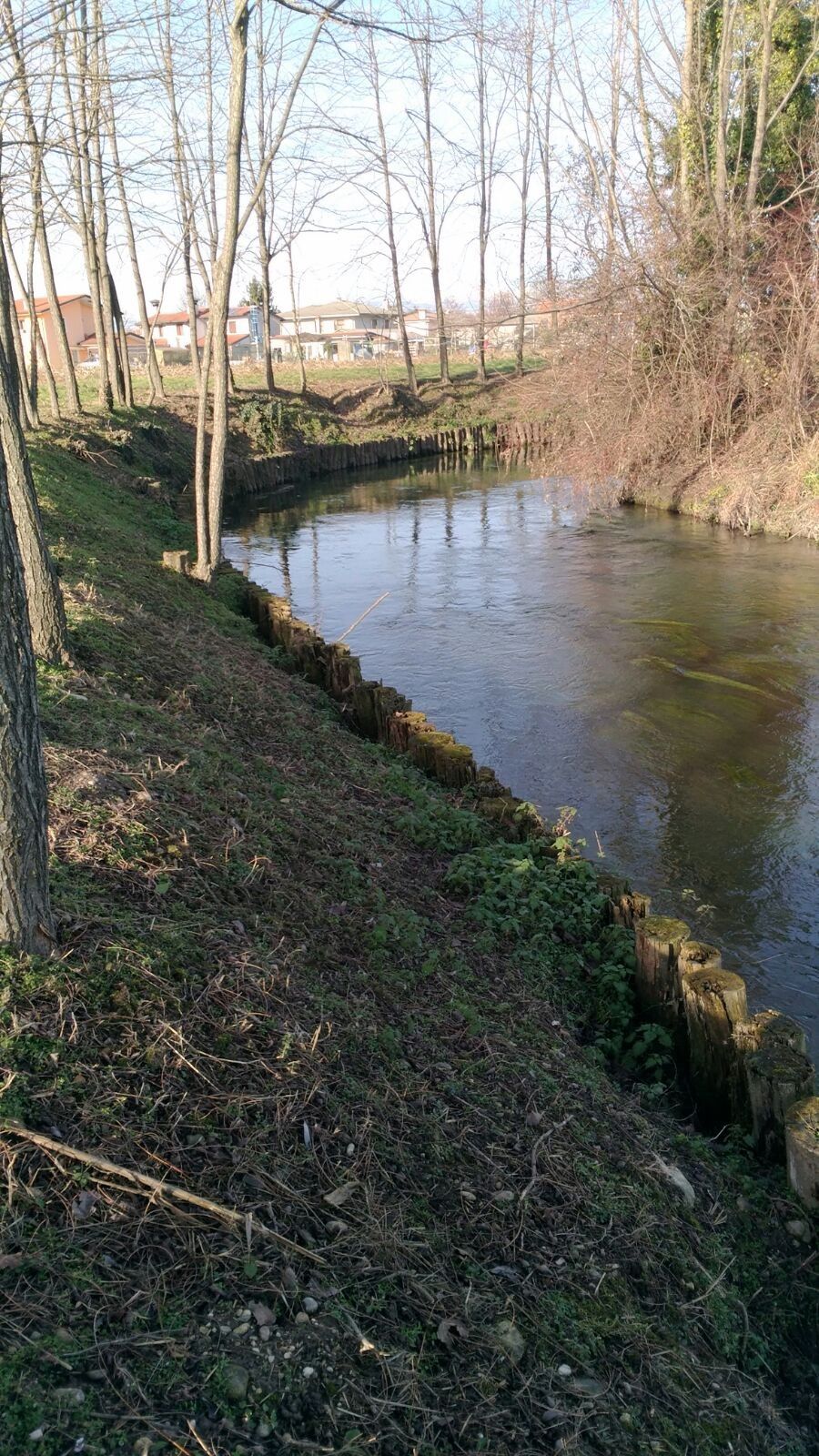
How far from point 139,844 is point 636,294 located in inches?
888

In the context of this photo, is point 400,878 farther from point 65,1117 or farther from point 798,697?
point 798,697

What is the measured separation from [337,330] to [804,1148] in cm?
10988

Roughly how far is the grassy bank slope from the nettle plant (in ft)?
0.25

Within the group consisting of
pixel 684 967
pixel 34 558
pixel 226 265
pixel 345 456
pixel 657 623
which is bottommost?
pixel 657 623

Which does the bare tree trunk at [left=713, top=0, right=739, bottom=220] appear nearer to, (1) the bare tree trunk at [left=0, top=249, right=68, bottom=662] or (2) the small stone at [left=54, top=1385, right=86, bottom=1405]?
(1) the bare tree trunk at [left=0, top=249, right=68, bottom=662]

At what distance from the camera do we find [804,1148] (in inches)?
167

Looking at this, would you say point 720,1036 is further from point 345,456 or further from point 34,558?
point 345,456

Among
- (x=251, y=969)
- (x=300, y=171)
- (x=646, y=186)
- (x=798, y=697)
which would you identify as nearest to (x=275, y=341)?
(x=646, y=186)

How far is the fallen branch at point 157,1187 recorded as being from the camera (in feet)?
9.82

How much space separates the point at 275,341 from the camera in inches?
4011

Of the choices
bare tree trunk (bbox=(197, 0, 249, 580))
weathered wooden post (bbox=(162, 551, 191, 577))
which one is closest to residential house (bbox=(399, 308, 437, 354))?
bare tree trunk (bbox=(197, 0, 249, 580))

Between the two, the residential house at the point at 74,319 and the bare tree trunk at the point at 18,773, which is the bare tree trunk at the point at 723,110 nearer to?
the bare tree trunk at the point at 18,773

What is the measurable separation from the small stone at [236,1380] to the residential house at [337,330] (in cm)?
8330

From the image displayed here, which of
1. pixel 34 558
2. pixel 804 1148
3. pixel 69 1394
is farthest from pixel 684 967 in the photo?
pixel 34 558
